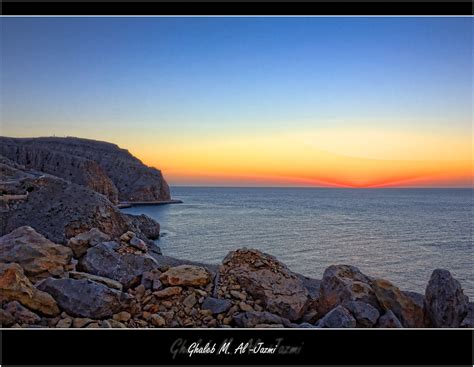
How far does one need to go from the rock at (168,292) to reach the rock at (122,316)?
16.9 inches

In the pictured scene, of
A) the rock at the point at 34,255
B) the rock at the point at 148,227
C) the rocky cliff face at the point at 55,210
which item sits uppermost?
the rock at the point at 34,255

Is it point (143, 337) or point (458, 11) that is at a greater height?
point (458, 11)

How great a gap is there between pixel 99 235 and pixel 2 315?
6.61 ft

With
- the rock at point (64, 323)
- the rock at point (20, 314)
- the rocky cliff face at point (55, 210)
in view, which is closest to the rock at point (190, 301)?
the rock at point (64, 323)

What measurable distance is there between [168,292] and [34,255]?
1.67 metres

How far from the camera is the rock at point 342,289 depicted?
16.0 ft

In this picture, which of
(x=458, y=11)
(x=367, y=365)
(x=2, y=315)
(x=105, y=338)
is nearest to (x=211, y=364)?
(x=105, y=338)

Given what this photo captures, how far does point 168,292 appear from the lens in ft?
14.8

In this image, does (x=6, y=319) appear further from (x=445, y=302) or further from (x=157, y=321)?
(x=445, y=302)

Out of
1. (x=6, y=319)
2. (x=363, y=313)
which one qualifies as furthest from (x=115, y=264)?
(x=363, y=313)

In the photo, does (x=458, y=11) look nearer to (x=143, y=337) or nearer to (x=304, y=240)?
(x=143, y=337)

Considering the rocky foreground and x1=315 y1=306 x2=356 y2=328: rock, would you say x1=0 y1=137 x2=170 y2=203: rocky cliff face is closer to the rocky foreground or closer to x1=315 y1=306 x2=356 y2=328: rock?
the rocky foreground

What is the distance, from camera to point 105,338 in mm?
3031
